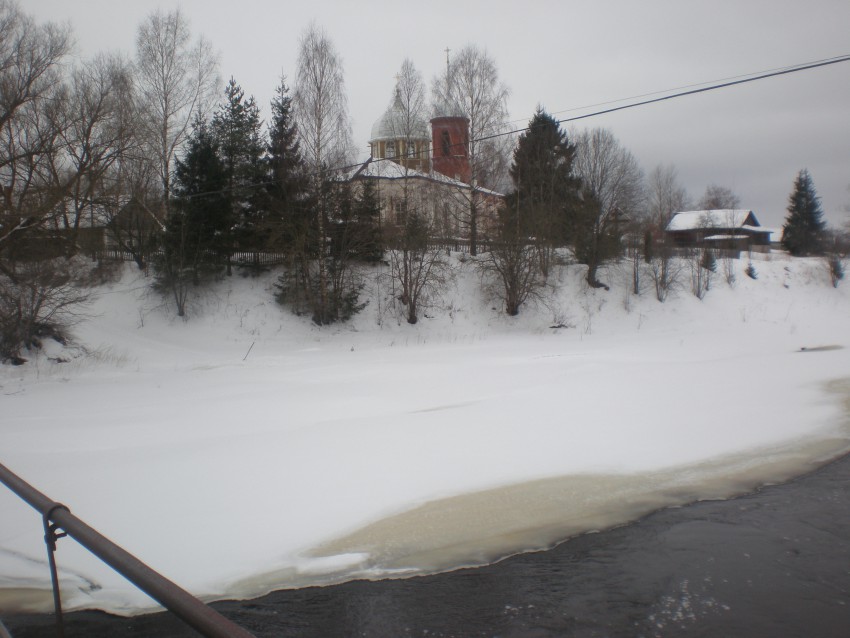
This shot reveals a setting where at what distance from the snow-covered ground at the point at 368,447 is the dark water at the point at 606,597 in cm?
40

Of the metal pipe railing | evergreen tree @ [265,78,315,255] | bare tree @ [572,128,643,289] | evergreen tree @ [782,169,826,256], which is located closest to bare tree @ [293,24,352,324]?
evergreen tree @ [265,78,315,255]

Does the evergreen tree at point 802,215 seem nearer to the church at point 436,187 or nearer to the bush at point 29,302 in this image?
the church at point 436,187

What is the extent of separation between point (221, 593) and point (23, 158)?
63.2 ft

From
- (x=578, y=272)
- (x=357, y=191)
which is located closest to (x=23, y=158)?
(x=357, y=191)

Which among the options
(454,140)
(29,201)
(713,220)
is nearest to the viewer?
(29,201)

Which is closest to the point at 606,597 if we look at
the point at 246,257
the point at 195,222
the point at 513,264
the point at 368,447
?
the point at 368,447

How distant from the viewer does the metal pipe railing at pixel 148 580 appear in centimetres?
144

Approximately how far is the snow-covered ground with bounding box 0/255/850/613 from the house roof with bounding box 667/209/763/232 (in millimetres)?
44858

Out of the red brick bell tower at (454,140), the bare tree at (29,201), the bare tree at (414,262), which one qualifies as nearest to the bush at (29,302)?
the bare tree at (29,201)

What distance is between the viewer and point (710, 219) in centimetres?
6575

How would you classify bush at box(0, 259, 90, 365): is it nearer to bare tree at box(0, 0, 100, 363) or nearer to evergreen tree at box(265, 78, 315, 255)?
bare tree at box(0, 0, 100, 363)

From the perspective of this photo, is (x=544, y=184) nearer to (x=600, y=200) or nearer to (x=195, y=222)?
(x=600, y=200)

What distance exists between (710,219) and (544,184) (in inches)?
1358

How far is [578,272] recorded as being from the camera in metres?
37.4
